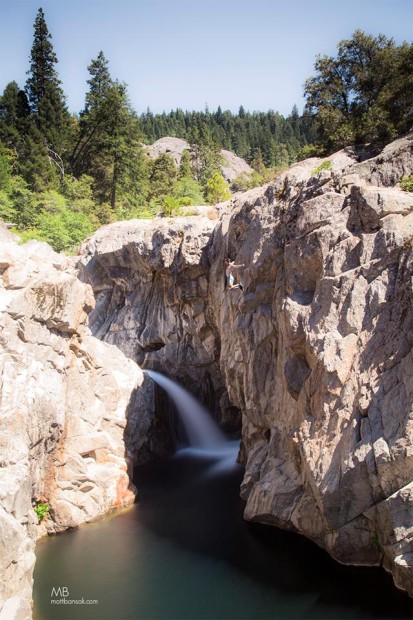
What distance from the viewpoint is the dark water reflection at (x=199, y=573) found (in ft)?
44.5

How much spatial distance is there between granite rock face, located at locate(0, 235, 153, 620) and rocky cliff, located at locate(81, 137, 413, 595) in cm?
587

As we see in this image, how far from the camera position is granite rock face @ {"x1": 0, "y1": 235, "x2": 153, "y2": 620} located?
1688 centimetres

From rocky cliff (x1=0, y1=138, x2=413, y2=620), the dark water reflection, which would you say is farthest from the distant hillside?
the dark water reflection

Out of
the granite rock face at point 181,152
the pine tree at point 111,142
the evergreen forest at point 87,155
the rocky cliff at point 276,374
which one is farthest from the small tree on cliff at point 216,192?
the granite rock face at point 181,152

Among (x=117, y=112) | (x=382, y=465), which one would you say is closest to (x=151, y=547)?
(x=382, y=465)

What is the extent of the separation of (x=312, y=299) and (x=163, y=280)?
15.8 metres

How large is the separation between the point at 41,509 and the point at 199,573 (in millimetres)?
6859

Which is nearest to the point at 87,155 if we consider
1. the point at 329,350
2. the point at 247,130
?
the point at 329,350

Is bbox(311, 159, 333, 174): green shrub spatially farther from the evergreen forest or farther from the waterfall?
the waterfall

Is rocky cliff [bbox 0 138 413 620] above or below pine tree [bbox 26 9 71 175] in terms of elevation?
below

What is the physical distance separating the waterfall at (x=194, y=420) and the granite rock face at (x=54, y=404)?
592 centimetres

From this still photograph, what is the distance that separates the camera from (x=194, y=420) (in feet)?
96.7

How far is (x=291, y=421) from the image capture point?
17891mm

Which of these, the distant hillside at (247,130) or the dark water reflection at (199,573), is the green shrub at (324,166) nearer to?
the dark water reflection at (199,573)
